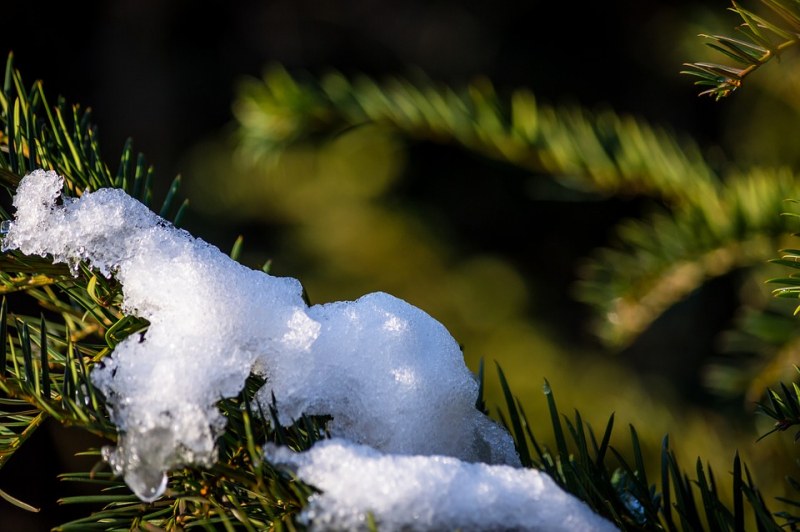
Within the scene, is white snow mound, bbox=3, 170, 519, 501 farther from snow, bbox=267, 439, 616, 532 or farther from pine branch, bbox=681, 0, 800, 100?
pine branch, bbox=681, 0, 800, 100

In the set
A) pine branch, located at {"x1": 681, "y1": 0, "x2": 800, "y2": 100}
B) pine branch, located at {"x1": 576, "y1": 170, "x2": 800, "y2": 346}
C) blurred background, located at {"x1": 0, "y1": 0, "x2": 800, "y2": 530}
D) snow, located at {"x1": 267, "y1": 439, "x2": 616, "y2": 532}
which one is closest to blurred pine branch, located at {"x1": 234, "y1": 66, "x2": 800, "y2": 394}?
pine branch, located at {"x1": 576, "y1": 170, "x2": 800, "y2": 346}

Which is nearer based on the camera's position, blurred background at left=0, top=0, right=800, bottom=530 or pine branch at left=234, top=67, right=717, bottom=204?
pine branch at left=234, top=67, right=717, bottom=204

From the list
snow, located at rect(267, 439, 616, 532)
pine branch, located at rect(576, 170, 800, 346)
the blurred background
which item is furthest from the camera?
the blurred background

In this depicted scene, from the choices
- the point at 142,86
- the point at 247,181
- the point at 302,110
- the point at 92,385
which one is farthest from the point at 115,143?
the point at 92,385

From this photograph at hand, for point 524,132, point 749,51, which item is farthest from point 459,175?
point 749,51

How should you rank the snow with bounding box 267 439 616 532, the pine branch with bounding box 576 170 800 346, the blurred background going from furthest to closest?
the blurred background < the pine branch with bounding box 576 170 800 346 < the snow with bounding box 267 439 616 532

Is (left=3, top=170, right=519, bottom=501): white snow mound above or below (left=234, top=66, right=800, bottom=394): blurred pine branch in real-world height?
below

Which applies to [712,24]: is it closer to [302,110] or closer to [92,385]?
[302,110]
